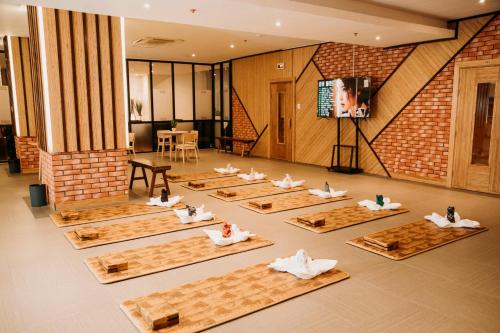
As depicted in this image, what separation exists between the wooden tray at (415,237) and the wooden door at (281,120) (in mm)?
5868

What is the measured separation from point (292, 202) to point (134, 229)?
236 centimetres

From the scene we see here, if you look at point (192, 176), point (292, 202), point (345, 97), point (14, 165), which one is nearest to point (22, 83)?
point (14, 165)

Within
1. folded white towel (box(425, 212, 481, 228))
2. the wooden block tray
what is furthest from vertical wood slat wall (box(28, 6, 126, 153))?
folded white towel (box(425, 212, 481, 228))

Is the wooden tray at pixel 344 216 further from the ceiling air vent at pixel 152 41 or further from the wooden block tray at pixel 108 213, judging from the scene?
the ceiling air vent at pixel 152 41

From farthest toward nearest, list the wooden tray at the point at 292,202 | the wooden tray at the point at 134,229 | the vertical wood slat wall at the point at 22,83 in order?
the vertical wood slat wall at the point at 22,83, the wooden tray at the point at 292,202, the wooden tray at the point at 134,229

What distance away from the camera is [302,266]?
3244 mm

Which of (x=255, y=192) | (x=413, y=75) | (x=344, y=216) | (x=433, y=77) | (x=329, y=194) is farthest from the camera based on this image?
(x=413, y=75)

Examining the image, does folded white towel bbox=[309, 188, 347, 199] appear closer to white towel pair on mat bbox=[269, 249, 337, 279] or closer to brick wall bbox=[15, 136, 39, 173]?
white towel pair on mat bbox=[269, 249, 337, 279]

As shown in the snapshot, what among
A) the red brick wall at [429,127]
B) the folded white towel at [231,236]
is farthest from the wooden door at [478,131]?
the folded white towel at [231,236]

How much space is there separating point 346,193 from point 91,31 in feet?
14.8

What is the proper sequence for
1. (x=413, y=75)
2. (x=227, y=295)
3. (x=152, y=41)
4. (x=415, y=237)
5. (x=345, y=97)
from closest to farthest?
1. (x=227, y=295)
2. (x=415, y=237)
3. (x=413, y=75)
4. (x=345, y=97)
5. (x=152, y=41)

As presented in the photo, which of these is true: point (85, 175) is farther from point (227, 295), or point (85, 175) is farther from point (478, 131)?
point (478, 131)

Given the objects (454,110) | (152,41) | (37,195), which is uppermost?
(152,41)

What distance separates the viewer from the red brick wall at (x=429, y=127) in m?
6.36
